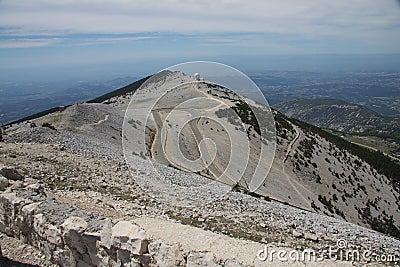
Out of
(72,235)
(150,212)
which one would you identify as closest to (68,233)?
(72,235)

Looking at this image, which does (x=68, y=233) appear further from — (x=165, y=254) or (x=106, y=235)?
(x=165, y=254)

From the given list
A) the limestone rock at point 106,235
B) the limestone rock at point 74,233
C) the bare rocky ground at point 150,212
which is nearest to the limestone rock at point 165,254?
the limestone rock at point 106,235

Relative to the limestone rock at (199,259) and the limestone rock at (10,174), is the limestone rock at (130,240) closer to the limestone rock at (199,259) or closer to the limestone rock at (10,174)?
the limestone rock at (199,259)

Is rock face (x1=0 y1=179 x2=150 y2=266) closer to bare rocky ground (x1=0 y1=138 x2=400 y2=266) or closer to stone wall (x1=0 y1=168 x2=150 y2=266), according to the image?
stone wall (x1=0 y1=168 x2=150 y2=266)

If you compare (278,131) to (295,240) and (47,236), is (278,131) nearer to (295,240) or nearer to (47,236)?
(295,240)

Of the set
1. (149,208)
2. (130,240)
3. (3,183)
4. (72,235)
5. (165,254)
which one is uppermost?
(3,183)

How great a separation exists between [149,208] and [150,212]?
1.61 feet

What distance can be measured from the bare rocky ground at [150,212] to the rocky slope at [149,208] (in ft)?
0.17

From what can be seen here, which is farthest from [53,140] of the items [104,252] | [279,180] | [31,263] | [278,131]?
Answer: [278,131]

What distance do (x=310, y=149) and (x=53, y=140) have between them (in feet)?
138

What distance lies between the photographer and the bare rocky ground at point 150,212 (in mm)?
10828

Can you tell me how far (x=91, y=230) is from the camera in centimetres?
882

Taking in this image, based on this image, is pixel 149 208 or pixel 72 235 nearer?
pixel 72 235

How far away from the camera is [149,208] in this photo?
1513 centimetres
